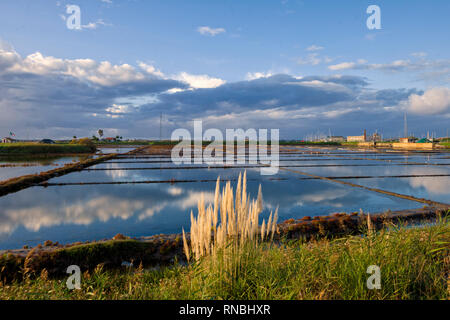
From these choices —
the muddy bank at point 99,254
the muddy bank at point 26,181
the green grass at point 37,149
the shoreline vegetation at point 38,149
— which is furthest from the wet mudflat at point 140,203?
the green grass at point 37,149

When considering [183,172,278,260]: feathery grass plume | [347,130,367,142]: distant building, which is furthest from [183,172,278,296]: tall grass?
[347,130,367,142]: distant building

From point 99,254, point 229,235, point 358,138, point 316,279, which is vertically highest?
point 358,138

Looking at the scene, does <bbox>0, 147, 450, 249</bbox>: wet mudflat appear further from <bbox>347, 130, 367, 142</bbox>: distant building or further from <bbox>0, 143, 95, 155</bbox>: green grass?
<bbox>347, 130, 367, 142</bbox>: distant building

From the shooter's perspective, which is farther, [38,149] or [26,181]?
[38,149]

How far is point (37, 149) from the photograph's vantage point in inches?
1684

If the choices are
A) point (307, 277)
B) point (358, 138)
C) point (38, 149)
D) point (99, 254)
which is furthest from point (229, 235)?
point (358, 138)

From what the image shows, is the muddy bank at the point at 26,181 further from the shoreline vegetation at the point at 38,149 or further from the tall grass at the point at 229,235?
the shoreline vegetation at the point at 38,149

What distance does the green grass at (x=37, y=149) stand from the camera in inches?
1613

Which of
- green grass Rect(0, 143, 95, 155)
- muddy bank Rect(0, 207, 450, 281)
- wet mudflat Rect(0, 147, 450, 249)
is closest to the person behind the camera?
muddy bank Rect(0, 207, 450, 281)

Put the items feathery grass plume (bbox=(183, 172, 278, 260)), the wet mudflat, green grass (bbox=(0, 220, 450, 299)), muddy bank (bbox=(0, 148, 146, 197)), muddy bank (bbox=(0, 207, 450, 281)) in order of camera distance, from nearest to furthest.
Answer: green grass (bbox=(0, 220, 450, 299)), feathery grass plume (bbox=(183, 172, 278, 260)), muddy bank (bbox=(0, 207, 450, 281)), the wet mudflat, muddy bank (bbox=(0, 148, 146, 197))

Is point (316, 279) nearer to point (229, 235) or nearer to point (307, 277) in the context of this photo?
point (307, 277)

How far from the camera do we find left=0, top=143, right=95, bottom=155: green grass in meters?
41.0

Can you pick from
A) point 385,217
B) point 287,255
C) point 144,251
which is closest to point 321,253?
point 287,255
